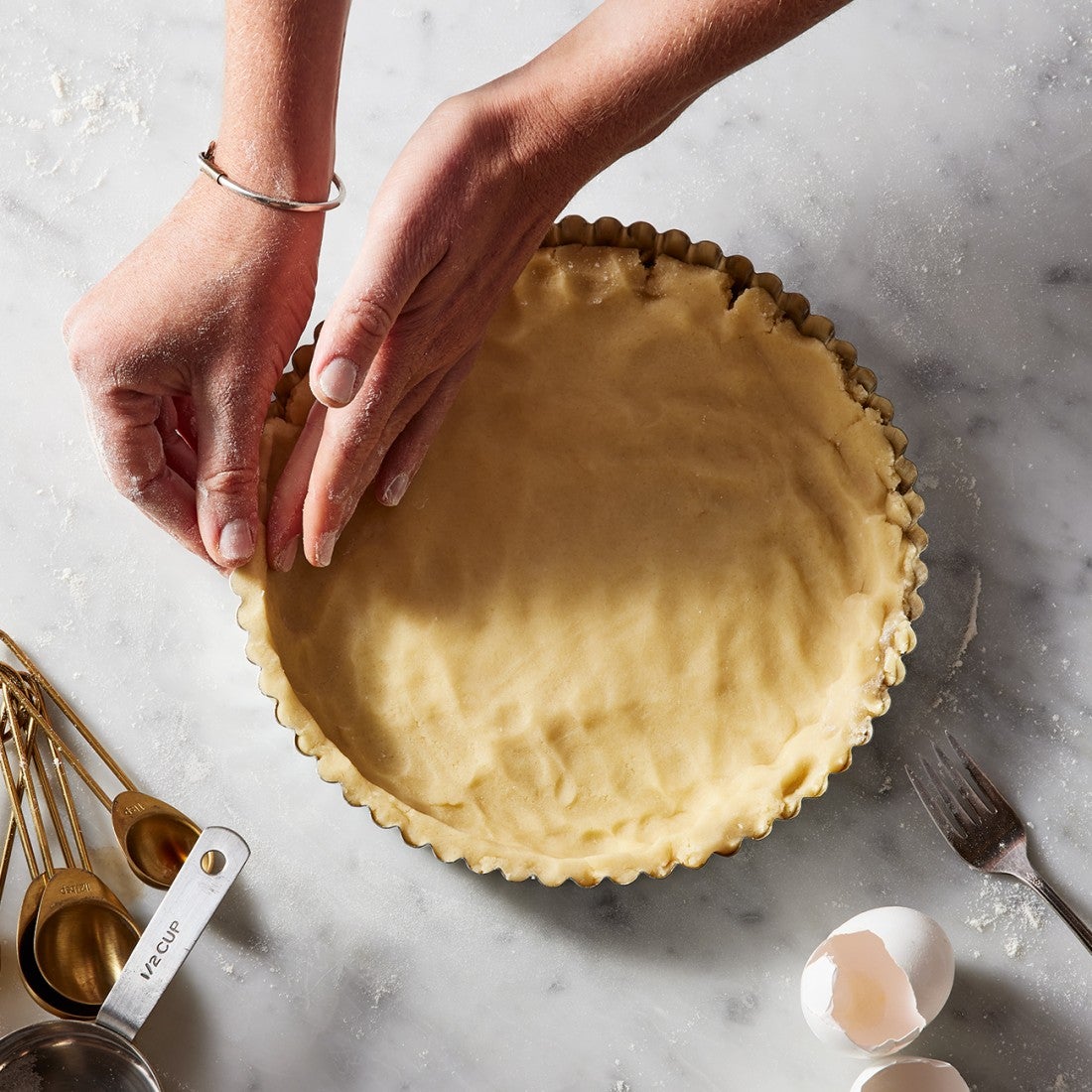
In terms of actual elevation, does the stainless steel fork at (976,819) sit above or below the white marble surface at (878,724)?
below

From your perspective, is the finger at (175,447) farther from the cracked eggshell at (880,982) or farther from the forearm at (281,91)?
the cracked eggshell at (880,982)

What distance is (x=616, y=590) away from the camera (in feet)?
5.07

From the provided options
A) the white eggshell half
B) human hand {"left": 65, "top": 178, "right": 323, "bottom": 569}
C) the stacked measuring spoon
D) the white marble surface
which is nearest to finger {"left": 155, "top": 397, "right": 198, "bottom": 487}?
human hand {"left": 65, "top": 178, "right": 323, "bottom": 569}

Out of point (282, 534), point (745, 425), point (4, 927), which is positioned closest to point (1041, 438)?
point (745, 425)

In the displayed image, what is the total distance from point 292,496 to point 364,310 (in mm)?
291

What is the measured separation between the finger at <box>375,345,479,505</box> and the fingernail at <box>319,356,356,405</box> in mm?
199

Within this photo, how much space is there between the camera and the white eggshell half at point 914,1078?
1458 mm

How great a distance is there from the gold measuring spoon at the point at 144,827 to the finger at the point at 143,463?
1.19 feet

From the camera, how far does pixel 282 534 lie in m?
1.43

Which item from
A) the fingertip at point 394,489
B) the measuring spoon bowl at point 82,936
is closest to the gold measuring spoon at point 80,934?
the measuring spoon bowl at point 82,936

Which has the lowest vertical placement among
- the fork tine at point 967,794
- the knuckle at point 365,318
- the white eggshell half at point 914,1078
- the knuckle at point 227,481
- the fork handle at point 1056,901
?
the fork handle at point 1056,901

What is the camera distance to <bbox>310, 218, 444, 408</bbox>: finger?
1.24 metres

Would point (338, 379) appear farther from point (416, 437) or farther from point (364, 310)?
point (416, 437)

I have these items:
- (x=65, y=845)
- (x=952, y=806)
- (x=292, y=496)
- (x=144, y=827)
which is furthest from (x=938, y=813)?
(x=65, y=845)
